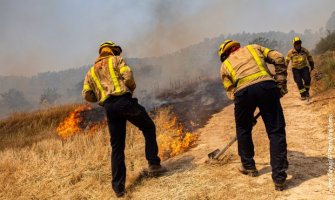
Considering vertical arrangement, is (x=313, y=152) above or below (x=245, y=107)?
below

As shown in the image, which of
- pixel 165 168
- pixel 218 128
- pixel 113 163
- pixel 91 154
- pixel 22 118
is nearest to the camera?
pixel 113 163

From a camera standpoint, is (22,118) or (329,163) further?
(22,118)

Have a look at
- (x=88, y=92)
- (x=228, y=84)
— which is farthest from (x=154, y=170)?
(x=228, y=84)

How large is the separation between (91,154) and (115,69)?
2.65 m

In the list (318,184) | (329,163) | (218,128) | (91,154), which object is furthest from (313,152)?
(91,154)

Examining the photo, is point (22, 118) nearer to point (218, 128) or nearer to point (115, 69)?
point (218, 128)

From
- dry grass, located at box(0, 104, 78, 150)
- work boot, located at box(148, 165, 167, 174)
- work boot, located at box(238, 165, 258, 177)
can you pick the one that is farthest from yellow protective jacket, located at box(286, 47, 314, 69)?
dry grass, located at box(0, 104, 78, 150)

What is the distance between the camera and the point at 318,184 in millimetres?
4605

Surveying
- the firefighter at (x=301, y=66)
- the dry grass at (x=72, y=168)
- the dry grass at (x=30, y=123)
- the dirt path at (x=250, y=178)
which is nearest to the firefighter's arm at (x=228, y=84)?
the dirt path at (x=250, y=178)

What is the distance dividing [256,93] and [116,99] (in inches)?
77.7

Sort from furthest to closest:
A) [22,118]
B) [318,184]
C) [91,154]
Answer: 1. [22,118]
2. [91,154]
3. [318,184]

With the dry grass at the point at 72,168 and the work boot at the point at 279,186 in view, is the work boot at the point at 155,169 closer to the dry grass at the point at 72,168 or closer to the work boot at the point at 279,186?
the dry grass at the point at 72,168

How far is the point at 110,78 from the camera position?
208 inches

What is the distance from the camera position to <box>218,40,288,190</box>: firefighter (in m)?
4.61
